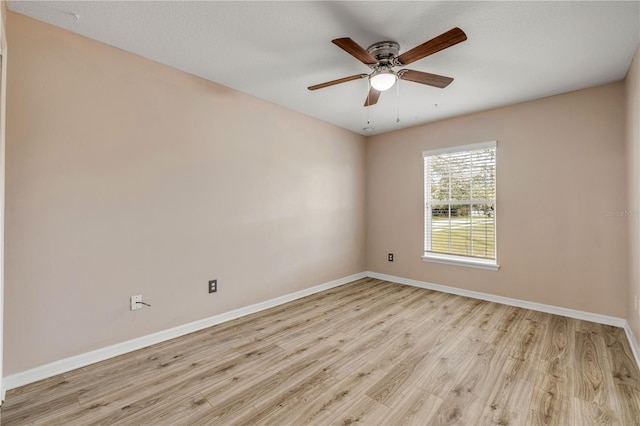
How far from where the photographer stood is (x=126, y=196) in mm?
2326

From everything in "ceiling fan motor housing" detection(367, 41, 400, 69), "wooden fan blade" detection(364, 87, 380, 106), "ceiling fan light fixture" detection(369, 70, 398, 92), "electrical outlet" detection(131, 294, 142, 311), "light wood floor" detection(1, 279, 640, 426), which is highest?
"ceiling fan motor housing" detection(367, 41, 400, 69)

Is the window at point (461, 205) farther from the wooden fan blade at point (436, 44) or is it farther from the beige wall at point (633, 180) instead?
the wooden fan blade at point (436, 44)

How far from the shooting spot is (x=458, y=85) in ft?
9.53

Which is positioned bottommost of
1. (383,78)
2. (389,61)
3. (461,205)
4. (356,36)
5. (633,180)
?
(461,205)

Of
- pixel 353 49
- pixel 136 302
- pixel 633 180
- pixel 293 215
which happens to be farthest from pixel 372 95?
pixel 136 302

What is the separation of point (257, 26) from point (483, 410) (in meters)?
2.83

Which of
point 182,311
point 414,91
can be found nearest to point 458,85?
point 414,91

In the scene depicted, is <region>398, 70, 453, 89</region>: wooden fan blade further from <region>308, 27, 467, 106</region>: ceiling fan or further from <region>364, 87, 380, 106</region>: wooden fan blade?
<region>364, 87, 380, 106</region>: wooden fan blade

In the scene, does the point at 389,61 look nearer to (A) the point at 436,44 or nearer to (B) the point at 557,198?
(A) the point at 436,44

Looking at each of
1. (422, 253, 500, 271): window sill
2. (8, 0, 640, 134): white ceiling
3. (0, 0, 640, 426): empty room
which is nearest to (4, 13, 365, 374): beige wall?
(0, 0, 640, 426): empty room

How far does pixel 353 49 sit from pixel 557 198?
9.39 feet

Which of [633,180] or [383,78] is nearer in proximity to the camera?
[383,78]

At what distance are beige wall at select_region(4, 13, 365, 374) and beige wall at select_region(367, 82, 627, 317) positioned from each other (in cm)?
246

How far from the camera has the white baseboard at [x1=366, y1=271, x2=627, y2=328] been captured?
2889 millimetres
